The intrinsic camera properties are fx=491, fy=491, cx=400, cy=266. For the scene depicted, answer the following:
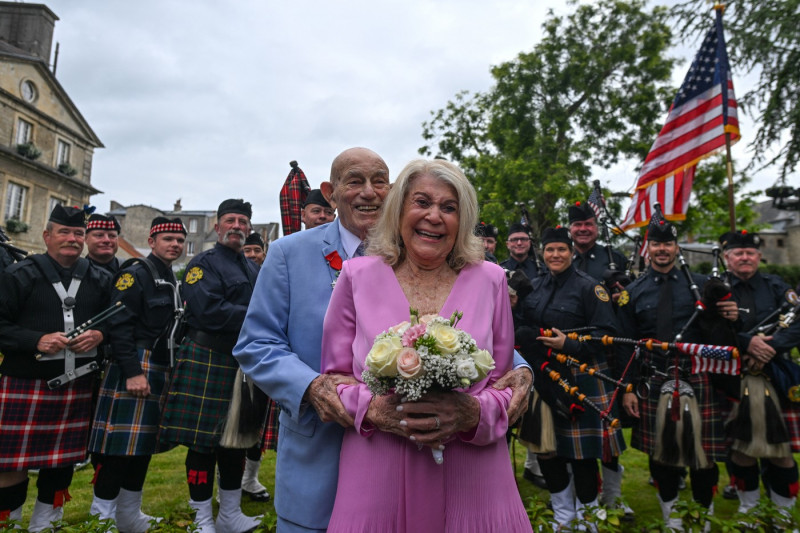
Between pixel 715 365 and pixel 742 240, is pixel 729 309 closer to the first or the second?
pixel 715 365

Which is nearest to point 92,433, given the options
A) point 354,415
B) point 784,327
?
point 354,415

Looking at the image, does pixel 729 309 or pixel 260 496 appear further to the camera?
pixel 260 496

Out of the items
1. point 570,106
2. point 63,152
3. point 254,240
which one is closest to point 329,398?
point 254,240

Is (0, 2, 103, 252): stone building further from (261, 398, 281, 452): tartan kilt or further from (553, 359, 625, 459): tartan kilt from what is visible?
(553, 359, 625, 459): tartan kilt

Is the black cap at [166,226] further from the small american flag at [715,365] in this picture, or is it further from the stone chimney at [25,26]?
the stone chimney at [25,26]

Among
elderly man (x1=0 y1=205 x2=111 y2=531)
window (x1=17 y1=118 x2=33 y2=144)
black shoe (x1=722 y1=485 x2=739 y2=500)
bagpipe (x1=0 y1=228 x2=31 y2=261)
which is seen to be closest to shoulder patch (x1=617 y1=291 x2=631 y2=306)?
black shoe (x1=722 y1=485 x2=739 y2=500)

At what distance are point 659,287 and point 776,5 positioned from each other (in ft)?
40.6

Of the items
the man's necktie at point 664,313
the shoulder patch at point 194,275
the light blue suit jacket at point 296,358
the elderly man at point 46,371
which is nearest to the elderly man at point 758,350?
the man's necktie at point 664,313

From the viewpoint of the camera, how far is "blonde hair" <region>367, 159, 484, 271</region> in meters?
2.06

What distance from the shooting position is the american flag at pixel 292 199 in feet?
17.9

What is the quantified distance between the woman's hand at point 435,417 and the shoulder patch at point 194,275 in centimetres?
322

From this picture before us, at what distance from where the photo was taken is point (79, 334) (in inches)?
157

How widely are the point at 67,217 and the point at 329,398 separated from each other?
11.8ft

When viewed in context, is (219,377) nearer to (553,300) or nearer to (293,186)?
(293,186)
